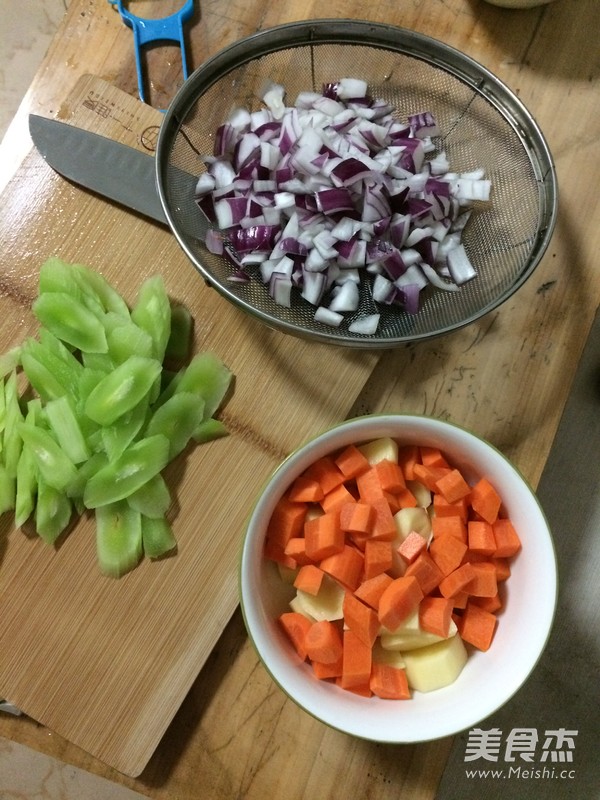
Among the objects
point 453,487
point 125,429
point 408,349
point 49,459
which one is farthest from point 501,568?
point 49,459

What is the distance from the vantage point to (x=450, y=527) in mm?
905

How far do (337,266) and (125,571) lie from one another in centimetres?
64

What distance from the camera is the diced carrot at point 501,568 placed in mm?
914

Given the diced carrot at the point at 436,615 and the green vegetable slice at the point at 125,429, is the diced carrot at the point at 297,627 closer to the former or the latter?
the diced carrot at the point at 436,615

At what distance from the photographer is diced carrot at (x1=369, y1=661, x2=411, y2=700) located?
87 centimetres

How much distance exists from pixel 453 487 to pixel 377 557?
6.2 inches

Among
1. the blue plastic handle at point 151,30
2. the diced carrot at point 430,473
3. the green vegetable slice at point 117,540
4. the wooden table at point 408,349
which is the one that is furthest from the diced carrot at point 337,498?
the blue plastic handle at point 151,30

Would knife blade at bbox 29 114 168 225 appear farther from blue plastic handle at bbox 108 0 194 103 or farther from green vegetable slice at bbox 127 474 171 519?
green vegetable slice at bbox 127 474 171 519

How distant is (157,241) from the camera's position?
42.5 inches

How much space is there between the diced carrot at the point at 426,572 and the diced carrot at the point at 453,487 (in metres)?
0.10

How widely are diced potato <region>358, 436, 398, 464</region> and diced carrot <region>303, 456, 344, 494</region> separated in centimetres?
5

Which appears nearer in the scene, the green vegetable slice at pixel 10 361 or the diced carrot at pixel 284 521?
the diced carrot at pixel 284 521

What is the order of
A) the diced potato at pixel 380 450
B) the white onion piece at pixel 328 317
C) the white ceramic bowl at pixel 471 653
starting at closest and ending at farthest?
the white ceramic bowl at pixel 471 653
the diced potato at pixel 380 450
the white onion piece at pixel 328 317

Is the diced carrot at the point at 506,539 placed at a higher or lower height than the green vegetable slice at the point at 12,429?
lower
